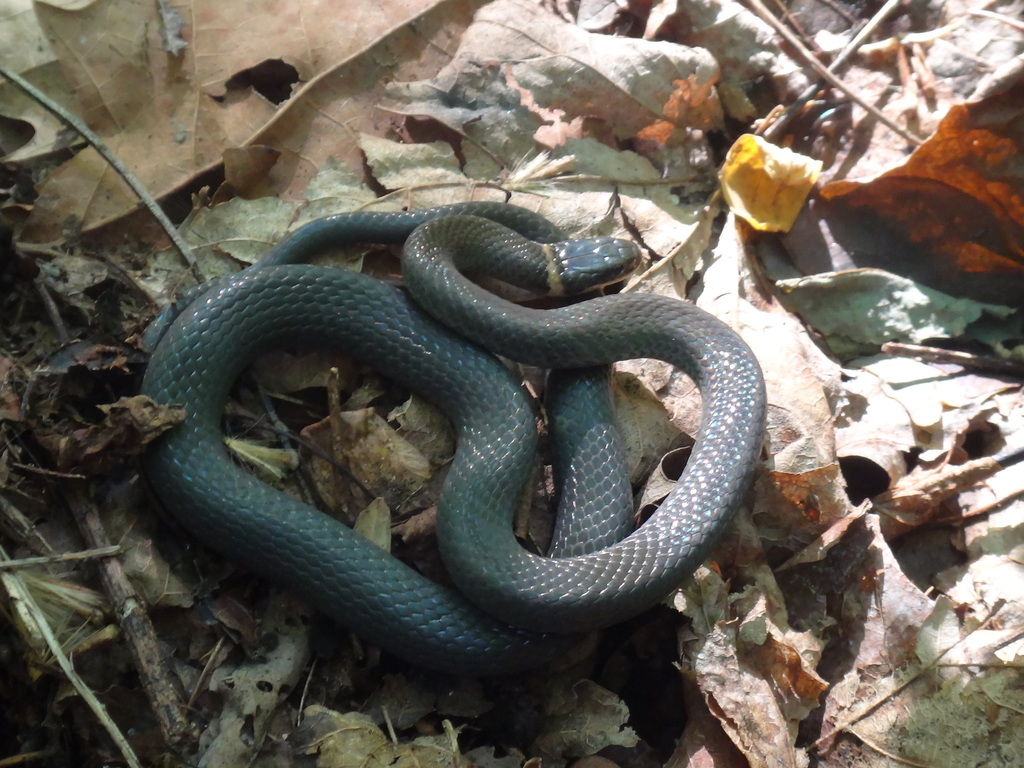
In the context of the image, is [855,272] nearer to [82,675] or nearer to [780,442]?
[780,442]

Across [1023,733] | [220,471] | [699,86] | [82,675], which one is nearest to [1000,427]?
[1023,733]

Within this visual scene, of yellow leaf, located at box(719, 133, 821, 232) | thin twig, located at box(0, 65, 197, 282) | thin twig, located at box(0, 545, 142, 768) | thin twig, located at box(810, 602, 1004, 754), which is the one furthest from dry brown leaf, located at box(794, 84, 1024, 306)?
thin twig, located at box(0, 545, 142, 768)

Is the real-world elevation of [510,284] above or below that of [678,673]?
above

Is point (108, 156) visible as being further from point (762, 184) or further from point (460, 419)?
point (762, 184)

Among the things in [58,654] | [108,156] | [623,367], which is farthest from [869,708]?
[108,156]

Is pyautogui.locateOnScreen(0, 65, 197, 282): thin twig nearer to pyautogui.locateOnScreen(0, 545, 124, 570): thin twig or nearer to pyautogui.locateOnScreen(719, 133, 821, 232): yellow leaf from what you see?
pyautogui.locateOnScreen(0, 545, 124, 570): thin twig

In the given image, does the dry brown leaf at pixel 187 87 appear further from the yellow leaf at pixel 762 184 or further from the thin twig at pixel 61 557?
the yellow leaf at pixel 762 184

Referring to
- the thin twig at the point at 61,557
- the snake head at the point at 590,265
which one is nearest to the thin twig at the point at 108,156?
the thin twig at the point at 61,557
